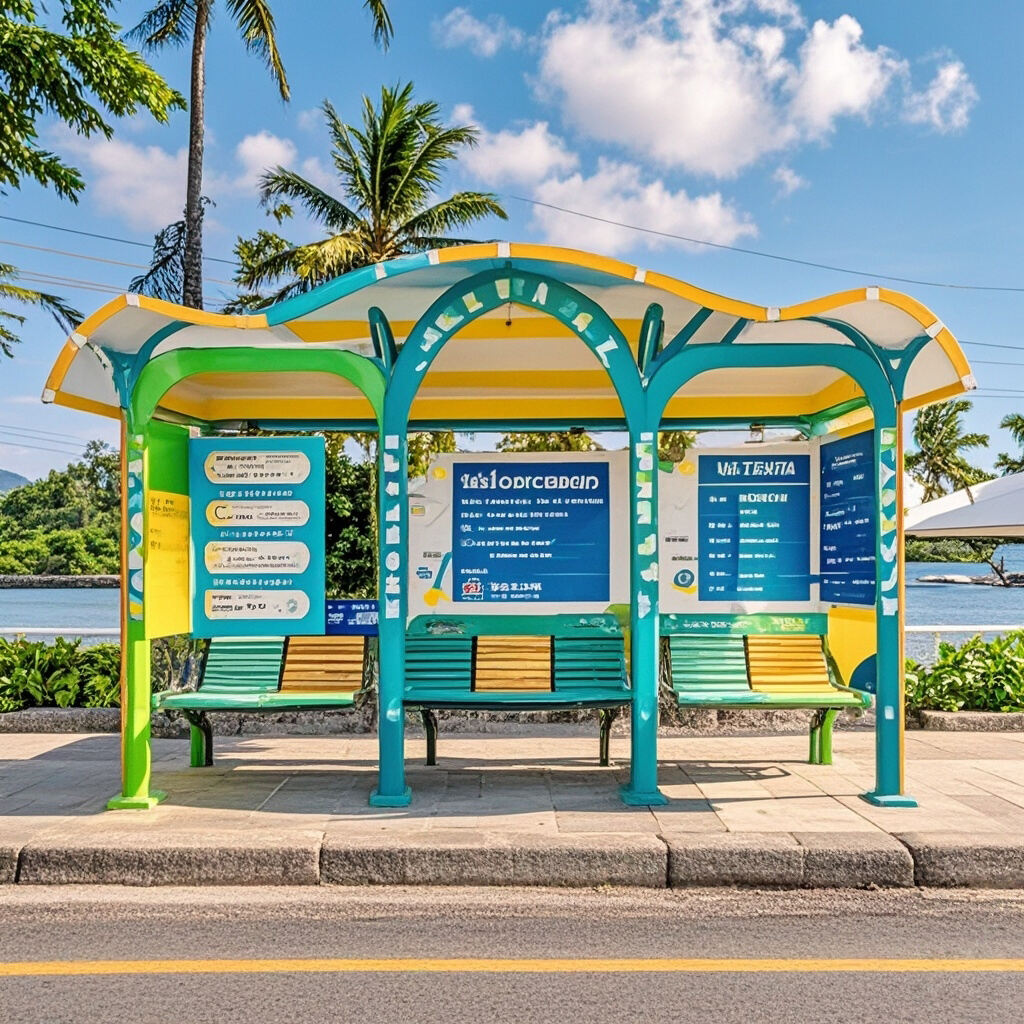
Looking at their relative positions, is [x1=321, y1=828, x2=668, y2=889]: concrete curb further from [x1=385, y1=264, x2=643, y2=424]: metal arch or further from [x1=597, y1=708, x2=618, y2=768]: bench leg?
[x1=385, y1=264, x2=643, y2=424]: metal arch

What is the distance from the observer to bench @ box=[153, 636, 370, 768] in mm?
7355

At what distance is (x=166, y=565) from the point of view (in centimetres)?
667

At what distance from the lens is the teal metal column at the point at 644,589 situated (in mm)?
6426

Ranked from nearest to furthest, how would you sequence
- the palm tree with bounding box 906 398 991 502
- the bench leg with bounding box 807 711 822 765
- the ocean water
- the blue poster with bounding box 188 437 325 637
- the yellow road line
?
the yellow road line
the blue poster with bounding box 188 437 325 637
the bench leg with bounding box 807 711 822 765
the ocean water
the palm tree with bounding box 906 398 991 502

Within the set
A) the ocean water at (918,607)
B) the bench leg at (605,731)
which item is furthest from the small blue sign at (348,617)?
the ocean water at (918,607)

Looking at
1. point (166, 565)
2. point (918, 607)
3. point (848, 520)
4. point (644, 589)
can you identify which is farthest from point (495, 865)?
point (918, 607)

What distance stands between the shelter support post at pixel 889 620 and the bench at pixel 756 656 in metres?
1.01

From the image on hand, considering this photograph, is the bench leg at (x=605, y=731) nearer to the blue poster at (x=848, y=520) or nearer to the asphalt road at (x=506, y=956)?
the blue poster at (x=848, y=520)

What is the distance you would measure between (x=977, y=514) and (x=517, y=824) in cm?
790

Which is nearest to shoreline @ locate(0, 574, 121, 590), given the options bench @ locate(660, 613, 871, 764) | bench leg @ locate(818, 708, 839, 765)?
bench @ locate(660, 613, 871, 764)

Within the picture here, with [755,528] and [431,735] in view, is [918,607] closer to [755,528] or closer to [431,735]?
[755,528]

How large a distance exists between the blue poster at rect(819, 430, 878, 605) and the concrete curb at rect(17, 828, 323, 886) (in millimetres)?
3934

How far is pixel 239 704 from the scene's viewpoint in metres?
6.75

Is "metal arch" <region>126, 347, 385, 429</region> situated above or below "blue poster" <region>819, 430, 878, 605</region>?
above
